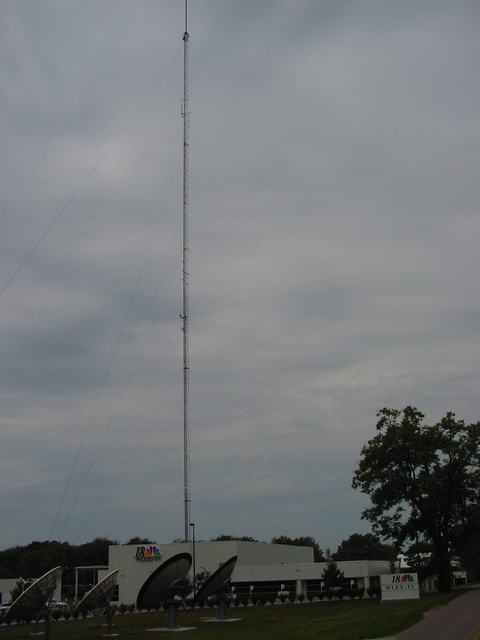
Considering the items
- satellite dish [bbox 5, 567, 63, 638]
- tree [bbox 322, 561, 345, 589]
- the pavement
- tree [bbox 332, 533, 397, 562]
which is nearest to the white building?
tree [bbox 322, 561, 345, 589]

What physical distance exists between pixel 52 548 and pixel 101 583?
93.3m

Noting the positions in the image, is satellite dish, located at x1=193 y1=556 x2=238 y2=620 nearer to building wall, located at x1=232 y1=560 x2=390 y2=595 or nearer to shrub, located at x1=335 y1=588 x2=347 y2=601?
shrub, located at x1=335 y1=588 x2=347 y2=601

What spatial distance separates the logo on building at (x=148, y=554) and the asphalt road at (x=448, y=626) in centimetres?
4596

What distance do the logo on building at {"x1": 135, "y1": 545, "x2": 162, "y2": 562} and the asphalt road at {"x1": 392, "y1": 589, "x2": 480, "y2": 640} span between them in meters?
46.0

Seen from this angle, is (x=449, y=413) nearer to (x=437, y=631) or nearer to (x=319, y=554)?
(x=437, y=631)

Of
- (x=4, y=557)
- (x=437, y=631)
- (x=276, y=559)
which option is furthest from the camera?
(x=4, y=557)

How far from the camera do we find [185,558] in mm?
40219

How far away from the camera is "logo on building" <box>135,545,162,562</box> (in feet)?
244

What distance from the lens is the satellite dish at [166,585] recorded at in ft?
126

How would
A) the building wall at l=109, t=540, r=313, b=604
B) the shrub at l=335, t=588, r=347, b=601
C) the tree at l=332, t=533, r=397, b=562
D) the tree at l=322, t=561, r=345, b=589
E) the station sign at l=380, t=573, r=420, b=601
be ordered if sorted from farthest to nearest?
the tree at l=332, t=533, r=397, b=562 < the building wall at l=109, t=540, r=313, b=604 < the tree at l=322, t=561, r=345, b=589 < the shrub at l=335, t=588, r=347, b=601 < the station sign at l=380, t=573, r=420, b=601

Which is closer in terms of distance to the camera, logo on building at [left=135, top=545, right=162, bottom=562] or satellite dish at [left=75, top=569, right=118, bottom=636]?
satellite dish at [left=75, top=569, right=118, bottom=636]

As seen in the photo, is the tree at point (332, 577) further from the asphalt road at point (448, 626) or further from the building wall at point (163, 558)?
the asphalt road at point (448, 626)

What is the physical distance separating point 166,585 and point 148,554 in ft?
123

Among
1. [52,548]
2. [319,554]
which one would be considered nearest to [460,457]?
[52,548]
